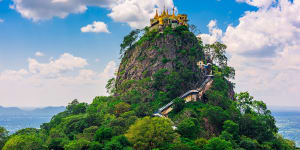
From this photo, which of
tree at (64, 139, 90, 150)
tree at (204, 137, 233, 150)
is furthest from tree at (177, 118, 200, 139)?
tree at (64, 139, 90, 150)

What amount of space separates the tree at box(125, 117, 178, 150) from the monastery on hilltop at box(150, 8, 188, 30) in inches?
1598

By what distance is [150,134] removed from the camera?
40062mm

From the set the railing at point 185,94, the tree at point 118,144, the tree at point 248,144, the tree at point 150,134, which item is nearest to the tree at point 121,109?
the railing at point 185,94

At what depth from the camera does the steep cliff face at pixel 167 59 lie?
68.1 metres

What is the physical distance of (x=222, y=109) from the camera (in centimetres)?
5584

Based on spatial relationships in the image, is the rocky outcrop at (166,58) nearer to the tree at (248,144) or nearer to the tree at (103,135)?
the tree at (248,144)

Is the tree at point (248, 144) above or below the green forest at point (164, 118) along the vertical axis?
below

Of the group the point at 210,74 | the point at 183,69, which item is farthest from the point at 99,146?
the point at 210,74

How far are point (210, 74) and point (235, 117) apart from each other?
1760cm

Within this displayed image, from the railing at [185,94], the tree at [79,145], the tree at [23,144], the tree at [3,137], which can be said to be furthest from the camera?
the railing at [185,94]

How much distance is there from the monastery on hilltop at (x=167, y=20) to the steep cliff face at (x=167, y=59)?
364 cm

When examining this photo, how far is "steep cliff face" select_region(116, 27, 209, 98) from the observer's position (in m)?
68.1

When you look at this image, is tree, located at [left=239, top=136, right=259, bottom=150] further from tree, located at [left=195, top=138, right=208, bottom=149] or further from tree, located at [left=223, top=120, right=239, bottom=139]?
tree, located at [left=195, top=138, right=208, bottom=149]

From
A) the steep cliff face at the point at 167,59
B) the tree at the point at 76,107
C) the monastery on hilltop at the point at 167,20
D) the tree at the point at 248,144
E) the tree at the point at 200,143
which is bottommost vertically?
the tree at the point at 248,144
